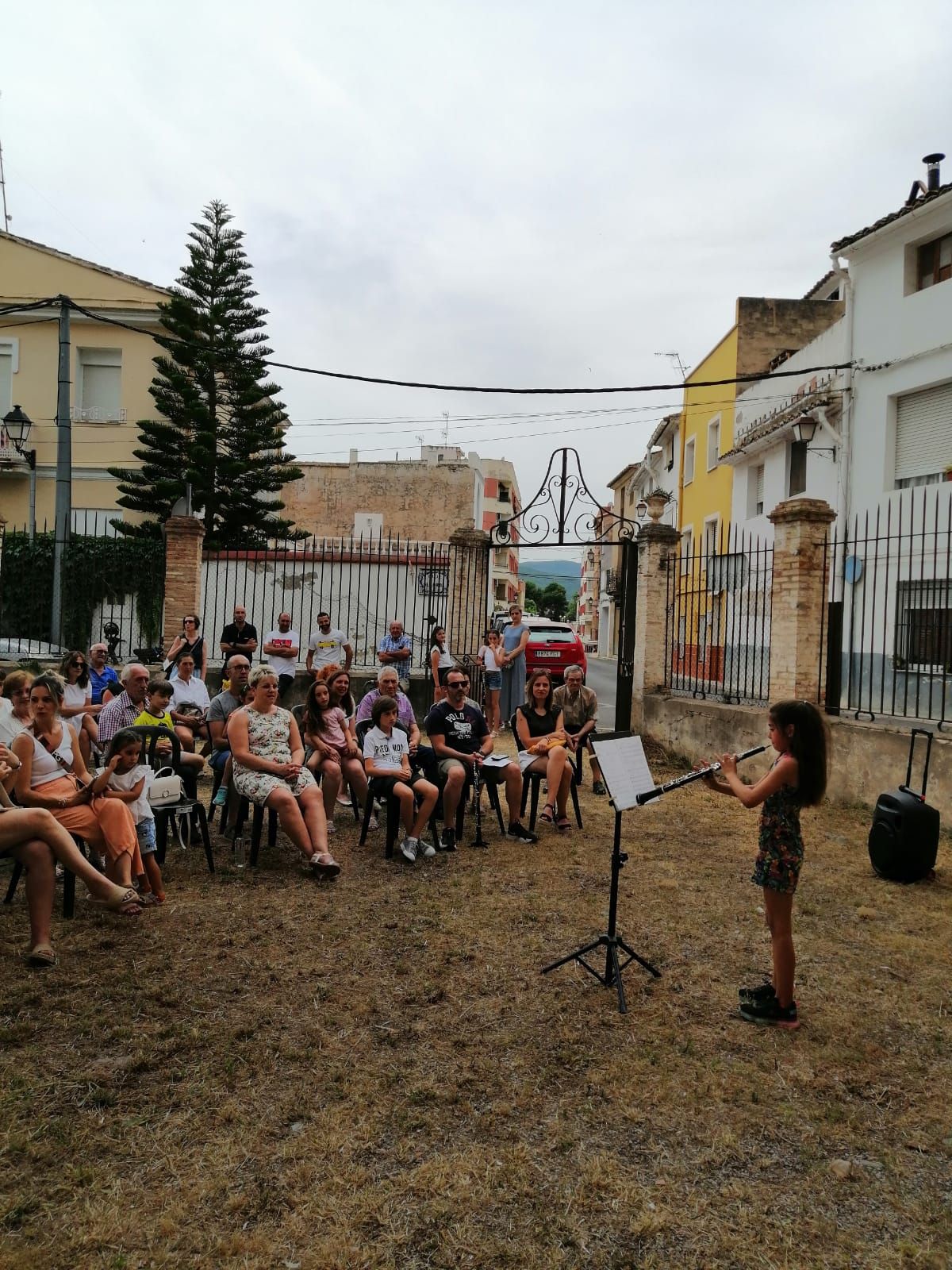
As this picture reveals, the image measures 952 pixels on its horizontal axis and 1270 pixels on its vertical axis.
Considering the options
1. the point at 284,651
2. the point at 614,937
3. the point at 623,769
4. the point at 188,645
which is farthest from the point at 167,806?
the point at 284,651

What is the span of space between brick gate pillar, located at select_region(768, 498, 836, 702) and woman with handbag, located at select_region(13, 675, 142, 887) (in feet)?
21.4

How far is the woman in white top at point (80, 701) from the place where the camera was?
6.64 m

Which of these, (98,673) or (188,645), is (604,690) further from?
(98,673)

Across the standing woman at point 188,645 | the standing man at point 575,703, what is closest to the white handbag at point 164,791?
the standing man at point 575,703

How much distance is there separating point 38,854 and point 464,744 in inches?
132

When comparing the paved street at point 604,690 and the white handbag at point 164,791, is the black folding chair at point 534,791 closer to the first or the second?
the paved street at point 604,690

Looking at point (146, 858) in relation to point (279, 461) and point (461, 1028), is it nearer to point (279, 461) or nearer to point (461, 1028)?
point (461, 1028)

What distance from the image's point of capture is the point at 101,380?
22.2 meters

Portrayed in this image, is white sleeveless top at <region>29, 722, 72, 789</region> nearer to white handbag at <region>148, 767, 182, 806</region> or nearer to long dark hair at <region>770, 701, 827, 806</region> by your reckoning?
white handbag at <region>148, 767, 182, 806</region>

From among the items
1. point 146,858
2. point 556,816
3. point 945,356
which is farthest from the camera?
point 945,356

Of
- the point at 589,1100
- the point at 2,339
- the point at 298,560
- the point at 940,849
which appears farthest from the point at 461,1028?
the point at 2,339

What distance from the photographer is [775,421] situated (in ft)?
62.2

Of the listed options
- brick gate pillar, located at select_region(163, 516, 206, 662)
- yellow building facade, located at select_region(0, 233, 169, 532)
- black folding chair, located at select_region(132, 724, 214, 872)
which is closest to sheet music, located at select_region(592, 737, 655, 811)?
black folding chair, located at select_region(132, 724, 214, 872)

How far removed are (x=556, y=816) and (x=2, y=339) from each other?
21113 millimetres
